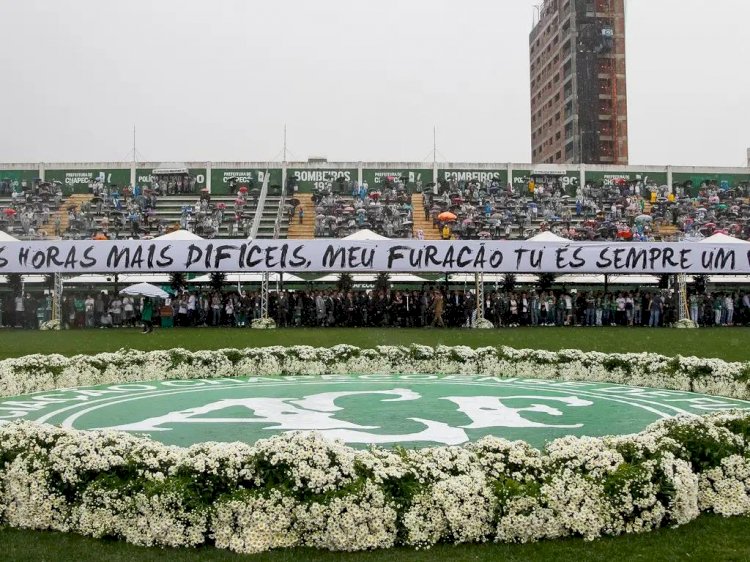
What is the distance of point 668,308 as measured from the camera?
1262 inches

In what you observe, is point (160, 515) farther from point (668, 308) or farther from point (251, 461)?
point (668, 308)

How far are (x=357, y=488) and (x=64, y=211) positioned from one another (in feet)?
139

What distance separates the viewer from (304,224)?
43000 mm

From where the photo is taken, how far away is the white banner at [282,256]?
28797 millimetres

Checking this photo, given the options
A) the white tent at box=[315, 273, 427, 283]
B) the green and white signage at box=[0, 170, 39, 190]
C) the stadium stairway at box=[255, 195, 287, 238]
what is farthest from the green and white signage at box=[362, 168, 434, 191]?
the green and white signage at box=[0, 170, 39, 190]

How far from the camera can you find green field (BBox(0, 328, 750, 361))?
20.1m

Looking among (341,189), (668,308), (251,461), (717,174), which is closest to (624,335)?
(668,308)

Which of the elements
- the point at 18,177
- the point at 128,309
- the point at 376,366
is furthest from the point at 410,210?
the point at 376,366

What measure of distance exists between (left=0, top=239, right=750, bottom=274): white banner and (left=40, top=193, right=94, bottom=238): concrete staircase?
38.4 ft

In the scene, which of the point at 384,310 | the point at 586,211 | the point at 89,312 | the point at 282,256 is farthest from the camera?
the point at 586,211

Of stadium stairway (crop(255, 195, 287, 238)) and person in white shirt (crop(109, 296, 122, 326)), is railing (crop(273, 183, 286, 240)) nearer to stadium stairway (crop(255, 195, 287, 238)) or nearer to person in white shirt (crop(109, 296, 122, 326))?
stadium stairway (crop(255, 195, 287, 238))

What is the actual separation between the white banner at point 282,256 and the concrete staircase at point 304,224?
1121cm

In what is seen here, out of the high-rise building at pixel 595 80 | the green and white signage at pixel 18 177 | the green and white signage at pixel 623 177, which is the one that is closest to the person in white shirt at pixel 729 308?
the green and white signage at pixel 623 177

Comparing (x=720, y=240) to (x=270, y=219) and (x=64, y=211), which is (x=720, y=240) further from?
(x=64, y=211)
